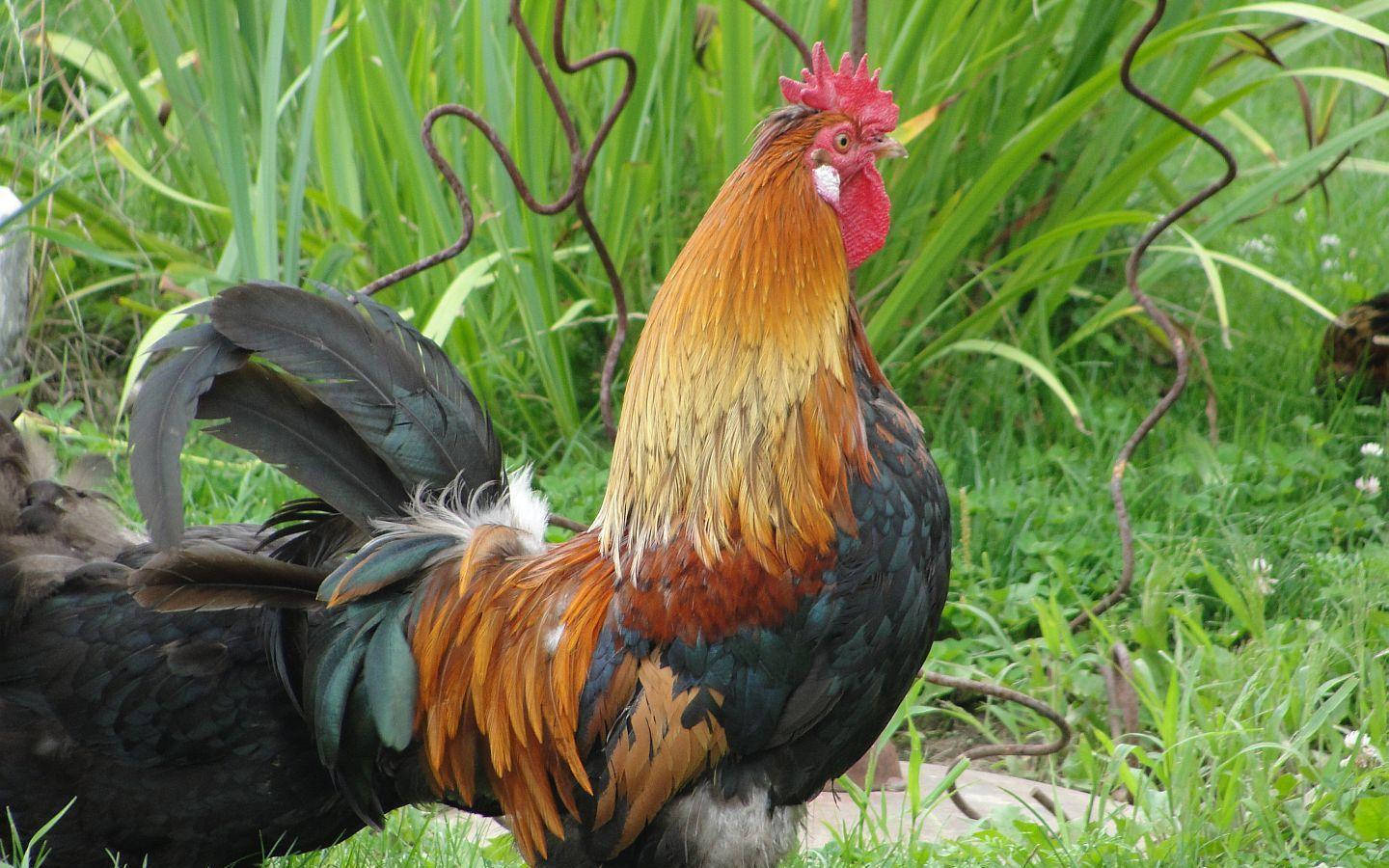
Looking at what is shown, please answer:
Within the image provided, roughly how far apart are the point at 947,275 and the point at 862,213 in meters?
2.09

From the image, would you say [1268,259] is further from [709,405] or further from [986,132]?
[709,405]

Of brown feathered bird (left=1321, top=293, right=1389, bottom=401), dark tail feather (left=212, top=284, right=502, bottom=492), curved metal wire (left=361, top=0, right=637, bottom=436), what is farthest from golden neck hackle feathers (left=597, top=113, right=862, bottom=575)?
brown feathered bird (left=1321, top=293, right=1389, bottom=401)

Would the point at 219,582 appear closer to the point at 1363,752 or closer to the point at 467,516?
the point at 467,516

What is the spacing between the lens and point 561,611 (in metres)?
2.67

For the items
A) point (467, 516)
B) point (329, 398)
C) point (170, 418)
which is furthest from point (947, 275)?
point (170, 418)

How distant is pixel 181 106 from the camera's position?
4.39 metres

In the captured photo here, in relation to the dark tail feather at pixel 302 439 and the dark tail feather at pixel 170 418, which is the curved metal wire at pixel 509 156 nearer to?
the dark tail feather at pixel 302 439

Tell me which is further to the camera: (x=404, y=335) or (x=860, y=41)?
(x=860, y=41)

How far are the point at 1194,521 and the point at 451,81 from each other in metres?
2.74

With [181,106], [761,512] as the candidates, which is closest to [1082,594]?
[761,512]

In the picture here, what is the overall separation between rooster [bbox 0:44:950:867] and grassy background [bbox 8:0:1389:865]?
0.61 m

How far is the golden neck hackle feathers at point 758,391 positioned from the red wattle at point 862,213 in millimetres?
133

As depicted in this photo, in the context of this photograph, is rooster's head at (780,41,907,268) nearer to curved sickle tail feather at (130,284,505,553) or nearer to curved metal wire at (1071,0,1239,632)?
curved sickle tail feather at (130,284,505,553)

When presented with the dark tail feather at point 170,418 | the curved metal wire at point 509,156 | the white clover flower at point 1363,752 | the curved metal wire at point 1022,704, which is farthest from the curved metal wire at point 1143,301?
the dark tail feather at point 170,418
